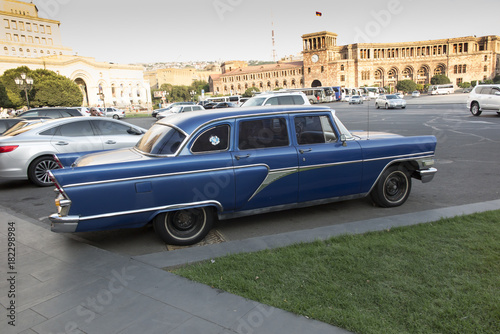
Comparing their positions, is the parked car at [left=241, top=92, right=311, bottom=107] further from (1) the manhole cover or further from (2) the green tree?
(2) the green tree

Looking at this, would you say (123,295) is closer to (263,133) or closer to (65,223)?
(65,223)

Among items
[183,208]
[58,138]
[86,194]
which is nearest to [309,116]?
[183,208]

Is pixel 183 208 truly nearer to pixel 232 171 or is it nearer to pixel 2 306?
pixel 232 171

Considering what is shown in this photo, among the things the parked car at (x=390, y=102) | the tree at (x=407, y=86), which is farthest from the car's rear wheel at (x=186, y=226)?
the tree at (x=407, y=86)

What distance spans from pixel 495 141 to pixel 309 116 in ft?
32.1

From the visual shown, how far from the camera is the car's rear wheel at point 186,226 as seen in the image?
4.40 meters

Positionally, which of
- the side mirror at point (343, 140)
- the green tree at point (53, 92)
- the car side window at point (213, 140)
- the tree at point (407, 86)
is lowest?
the side mirror at point (343, 140)

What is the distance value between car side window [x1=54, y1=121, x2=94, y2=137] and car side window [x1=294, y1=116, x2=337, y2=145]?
5627 mm

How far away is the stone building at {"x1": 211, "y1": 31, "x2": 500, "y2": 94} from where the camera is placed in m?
95.8

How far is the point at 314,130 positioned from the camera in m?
5.18

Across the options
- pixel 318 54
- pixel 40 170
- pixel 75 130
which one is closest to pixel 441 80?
pixel 318 54

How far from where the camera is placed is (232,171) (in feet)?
14.8

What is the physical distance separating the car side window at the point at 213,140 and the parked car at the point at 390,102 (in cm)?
3243

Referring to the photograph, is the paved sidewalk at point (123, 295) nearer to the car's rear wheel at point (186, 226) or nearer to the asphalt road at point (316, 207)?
the car's rear wheel at point (186, 226)
